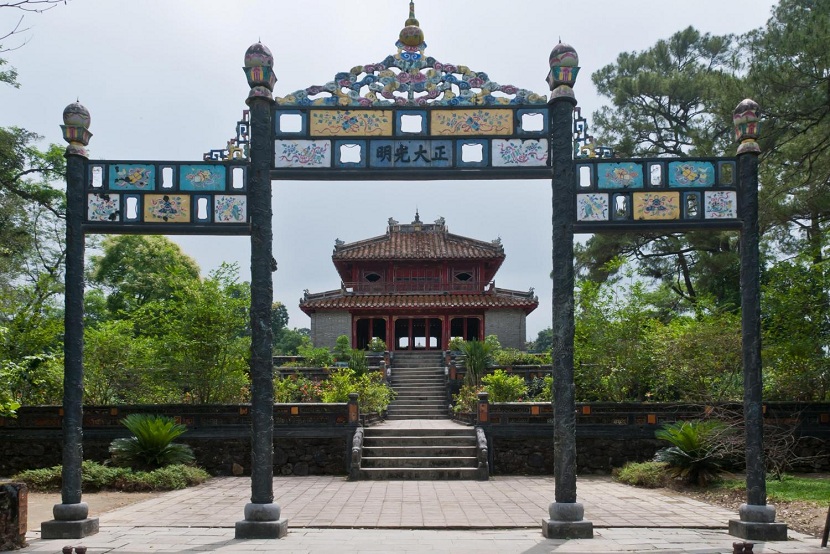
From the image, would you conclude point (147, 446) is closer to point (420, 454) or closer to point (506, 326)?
point (420, 454)

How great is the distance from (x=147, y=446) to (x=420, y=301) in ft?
64.4

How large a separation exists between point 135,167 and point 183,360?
8.03 metres

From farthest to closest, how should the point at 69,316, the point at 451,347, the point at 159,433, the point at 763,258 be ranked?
1. the point at 451,347
2. the point at 763,258
3. the point at 159,433
4. the point at 69,316

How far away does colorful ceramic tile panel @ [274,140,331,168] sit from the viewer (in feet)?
25.0

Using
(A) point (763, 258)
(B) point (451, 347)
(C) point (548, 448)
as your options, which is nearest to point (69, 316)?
(C) point (548, 448)

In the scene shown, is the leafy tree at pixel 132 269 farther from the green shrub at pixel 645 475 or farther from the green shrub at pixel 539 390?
the green shrub at pixel 645 475

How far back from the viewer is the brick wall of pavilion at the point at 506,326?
31.5 m

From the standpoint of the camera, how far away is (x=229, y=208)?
7.58 meters

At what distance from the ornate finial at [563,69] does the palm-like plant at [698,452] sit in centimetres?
606

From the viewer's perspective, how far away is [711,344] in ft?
46.0

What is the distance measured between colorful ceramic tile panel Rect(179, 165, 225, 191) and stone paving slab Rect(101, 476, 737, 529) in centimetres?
349

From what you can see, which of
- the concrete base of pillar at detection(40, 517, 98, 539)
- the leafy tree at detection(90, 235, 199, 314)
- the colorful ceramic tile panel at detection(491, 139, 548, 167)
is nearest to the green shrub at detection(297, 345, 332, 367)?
the leafy tree at detection(90, 235, 199, 314)

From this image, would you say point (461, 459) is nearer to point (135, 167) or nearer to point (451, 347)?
point (135, 167)

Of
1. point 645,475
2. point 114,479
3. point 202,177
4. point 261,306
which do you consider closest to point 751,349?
point 261,306
